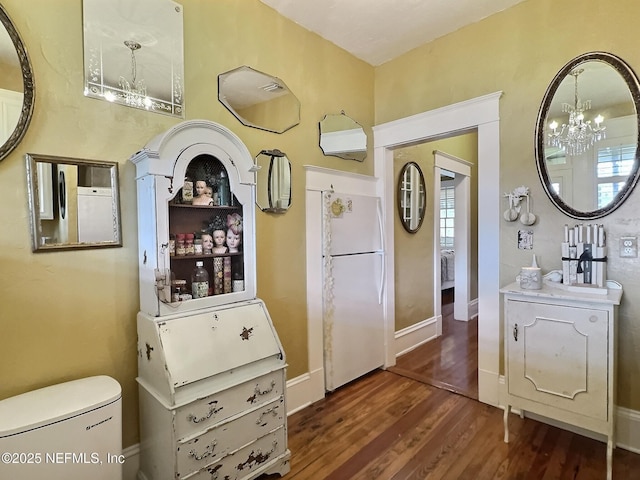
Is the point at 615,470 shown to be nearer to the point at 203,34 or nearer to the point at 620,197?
the point at 620,197

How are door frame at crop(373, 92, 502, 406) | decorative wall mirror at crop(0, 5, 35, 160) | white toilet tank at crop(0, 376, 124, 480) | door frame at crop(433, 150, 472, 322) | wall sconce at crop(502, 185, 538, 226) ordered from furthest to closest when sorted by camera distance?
door frame at crop(433, 150, 472, 322) → door frame at crop(373, 92, 502, 406) → wall sconce at crop(502, 185, 538, 226) → decorative wall mirror at crop(0, 5, 35, 160) → white toilet tank at crop(0, 376, 124, 480)

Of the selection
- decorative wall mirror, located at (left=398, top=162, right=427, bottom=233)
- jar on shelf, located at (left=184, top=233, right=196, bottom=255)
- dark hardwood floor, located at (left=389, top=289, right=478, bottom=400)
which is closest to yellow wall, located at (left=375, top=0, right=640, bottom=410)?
decorative wall mirror, located at (left=398, top=162, right=427, bottom=233)

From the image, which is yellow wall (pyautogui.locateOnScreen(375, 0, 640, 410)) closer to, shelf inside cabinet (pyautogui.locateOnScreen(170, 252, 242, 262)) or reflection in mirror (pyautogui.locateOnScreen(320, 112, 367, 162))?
reflection in mirror (pyautogui.locateOnScreen(320, 112, 367, 162))

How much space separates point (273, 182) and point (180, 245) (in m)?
0.82

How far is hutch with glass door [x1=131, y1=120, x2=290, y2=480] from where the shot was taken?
1475 millimetres

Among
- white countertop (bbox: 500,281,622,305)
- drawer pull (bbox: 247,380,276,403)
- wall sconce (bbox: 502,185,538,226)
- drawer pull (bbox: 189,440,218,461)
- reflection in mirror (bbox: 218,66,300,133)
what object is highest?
reflection in mirror (bbox: 218,66,300,133)

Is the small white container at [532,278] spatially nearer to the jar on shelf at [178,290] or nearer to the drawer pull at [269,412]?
the drawer pull at [269,412]

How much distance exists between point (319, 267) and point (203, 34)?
5.60 ft

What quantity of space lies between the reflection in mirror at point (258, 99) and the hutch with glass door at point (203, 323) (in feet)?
1.53

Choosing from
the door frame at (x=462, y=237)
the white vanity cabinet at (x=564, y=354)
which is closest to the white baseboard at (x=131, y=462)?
the white vanity cabinet at (x=564, y=354)

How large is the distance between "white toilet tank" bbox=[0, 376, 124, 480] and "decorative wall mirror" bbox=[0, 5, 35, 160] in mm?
993

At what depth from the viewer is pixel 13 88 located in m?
1.38

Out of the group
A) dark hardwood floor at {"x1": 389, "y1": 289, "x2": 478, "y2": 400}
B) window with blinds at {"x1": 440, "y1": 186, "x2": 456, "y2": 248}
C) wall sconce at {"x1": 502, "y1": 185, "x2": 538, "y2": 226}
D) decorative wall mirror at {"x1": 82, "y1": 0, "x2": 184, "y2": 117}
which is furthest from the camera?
window with blinds at {"x1": 440, "y1": 186, "x2": 456, "y2": 248}

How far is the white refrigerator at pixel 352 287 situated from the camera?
2625 millimetres
